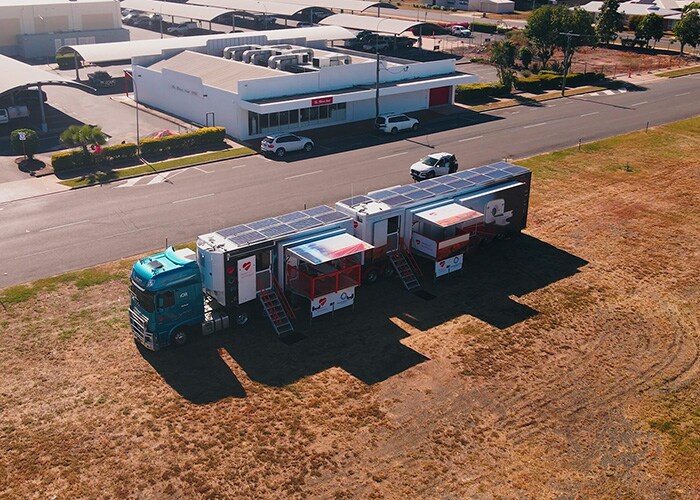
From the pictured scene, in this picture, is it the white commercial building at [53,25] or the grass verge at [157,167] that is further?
the white commercial building at [53,25]

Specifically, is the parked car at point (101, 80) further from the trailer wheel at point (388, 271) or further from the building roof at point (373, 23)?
the trailer wheel at point (388, 271)

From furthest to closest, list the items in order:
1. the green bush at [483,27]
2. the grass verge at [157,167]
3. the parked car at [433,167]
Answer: the green bush at [483,27], the parked car at [433,167], the grass verge at [157,167]

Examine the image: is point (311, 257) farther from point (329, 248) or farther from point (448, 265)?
point (448, 265)

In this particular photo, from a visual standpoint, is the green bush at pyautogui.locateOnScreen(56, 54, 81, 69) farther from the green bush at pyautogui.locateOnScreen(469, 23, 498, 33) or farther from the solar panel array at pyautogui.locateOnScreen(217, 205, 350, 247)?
the solar panel array at pyautogui.locateOnScreen(217, 205, 350, 247)

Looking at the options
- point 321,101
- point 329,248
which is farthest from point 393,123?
point 329,248

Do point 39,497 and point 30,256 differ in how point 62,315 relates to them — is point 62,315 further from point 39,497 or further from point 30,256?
point 39,497

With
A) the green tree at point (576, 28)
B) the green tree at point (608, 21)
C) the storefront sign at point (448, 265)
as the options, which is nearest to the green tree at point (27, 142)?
the storefront sign at point (448, 265)

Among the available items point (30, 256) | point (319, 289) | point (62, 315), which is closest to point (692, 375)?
point (319, 289)
